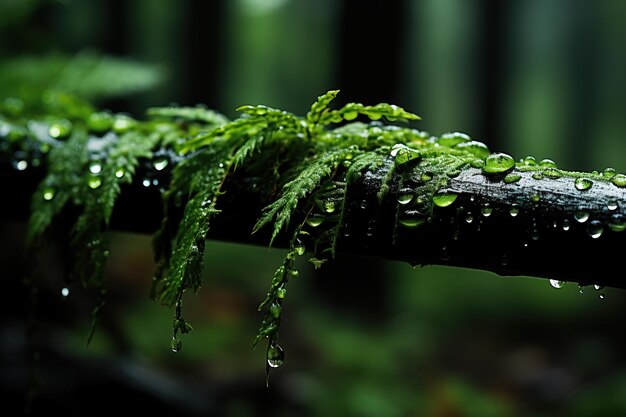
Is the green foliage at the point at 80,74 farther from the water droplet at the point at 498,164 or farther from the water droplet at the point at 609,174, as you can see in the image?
the water droplet at the point at 609,174

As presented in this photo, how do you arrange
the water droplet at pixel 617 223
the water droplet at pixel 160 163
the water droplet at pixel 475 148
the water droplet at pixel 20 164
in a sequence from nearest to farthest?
the water droplet at pixel 617 223, the water droplet at pixel 475 148, the water droplet at pixel 160 163, the water droplet at pixel 20 164

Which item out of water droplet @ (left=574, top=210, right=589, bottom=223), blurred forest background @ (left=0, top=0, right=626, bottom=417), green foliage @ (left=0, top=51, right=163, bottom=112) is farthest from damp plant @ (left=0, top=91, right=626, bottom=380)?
green foliage @ (left=0, top=51, right=163, bottom=112)

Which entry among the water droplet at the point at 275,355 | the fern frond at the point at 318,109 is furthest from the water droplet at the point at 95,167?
the water droplet at the point at 275,355

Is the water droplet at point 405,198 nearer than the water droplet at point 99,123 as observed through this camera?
Yes

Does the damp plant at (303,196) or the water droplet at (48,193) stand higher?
the damp plant at (303,196)

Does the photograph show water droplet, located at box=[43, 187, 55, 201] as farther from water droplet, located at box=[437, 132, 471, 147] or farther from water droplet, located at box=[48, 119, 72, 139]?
water droplet, located at box=[437, 132, 471, 147]

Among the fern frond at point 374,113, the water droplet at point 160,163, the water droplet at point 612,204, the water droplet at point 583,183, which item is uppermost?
the fern frond at point 374,113

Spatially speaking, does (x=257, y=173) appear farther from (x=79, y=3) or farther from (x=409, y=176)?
(x=79, y=3)
